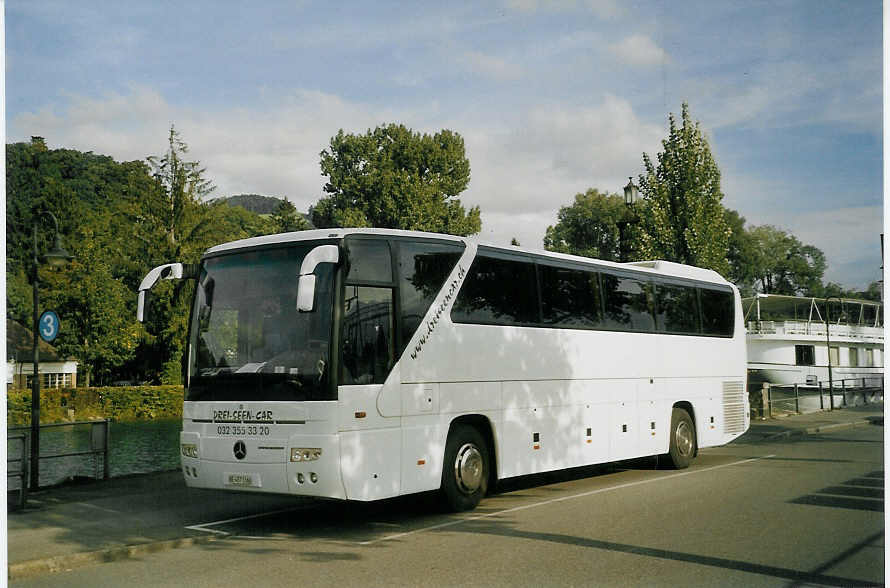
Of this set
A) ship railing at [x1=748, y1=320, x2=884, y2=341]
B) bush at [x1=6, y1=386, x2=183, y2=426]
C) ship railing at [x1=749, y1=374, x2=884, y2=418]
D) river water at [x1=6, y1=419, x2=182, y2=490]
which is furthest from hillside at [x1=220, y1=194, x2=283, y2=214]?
ship railing at [x1=749, y1=374, x2=884, y2=418]

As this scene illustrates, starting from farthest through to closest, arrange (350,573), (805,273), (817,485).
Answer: (805,273) → (817,485) → (350,573)

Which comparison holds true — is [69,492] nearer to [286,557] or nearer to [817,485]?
[286,557]

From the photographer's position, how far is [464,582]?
7.77 metres

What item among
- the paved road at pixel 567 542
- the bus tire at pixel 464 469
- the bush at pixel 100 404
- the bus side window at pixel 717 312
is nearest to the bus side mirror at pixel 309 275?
the paved road at pixel 567 542

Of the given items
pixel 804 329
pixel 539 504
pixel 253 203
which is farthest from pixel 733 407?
pixel 253 203

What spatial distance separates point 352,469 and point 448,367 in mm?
2227

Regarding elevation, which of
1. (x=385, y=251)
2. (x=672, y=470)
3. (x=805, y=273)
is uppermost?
(x=805, y=273)

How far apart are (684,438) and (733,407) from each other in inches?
99.8

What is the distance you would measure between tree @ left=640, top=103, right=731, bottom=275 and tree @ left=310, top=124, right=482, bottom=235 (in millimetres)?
32135

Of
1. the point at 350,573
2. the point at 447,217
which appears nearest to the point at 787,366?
the point at 447,217

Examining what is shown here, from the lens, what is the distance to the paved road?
8.04 meters

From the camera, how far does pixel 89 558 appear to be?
9.29 m

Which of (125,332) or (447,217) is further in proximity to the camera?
(447,217)

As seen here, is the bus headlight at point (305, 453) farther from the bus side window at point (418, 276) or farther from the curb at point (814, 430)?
the curb at point (814, 430)
